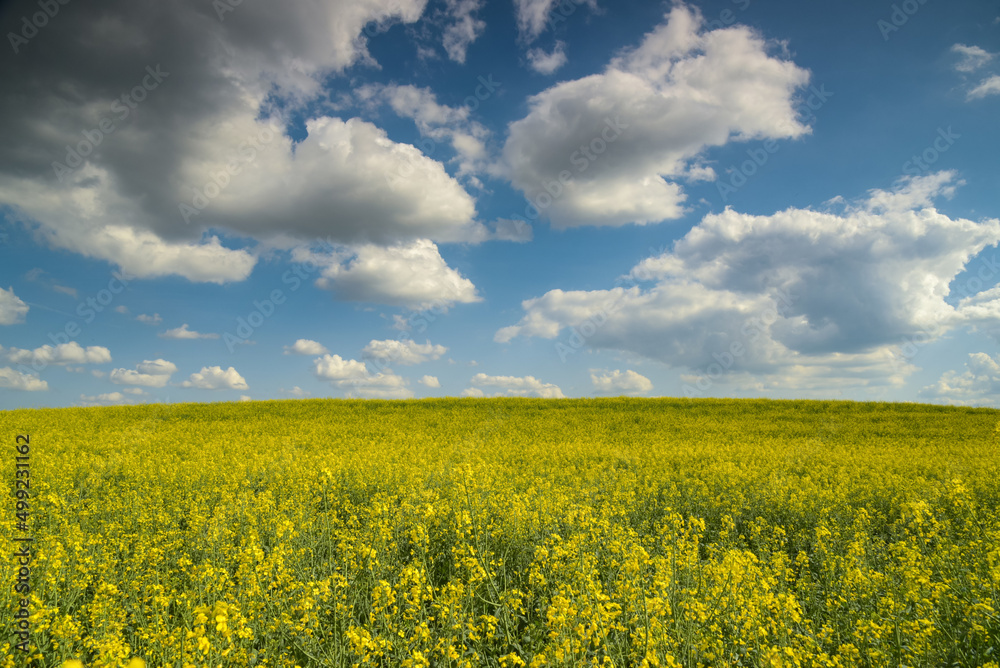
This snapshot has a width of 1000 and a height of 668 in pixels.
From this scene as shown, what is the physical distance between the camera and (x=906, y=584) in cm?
503

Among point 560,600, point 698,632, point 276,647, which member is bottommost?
point 276,647

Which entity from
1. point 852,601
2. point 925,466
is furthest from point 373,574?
point 925,466

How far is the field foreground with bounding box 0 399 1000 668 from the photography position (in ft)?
12.8

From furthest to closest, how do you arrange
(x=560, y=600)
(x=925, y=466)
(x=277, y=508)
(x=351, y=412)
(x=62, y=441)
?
1. (x=351, y=412)
2. (x=62, y=441)
3. (x=925, y=466)
4. (x=277, y=508)
5. (x=560, y=600)

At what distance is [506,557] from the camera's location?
6.12m

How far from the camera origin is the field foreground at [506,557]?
389 cm

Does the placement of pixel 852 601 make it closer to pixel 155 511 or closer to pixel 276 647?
pixel 276 647

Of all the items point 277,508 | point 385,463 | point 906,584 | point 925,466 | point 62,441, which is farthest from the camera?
point 62,441

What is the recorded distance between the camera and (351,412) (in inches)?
1097

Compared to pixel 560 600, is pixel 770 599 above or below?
below

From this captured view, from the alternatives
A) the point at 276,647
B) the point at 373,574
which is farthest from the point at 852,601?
the point at 276,647

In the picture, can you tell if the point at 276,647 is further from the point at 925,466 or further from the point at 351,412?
the point at 351,412

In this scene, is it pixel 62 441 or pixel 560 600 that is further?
pixel 62 441

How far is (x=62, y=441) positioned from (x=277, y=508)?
592 inches
